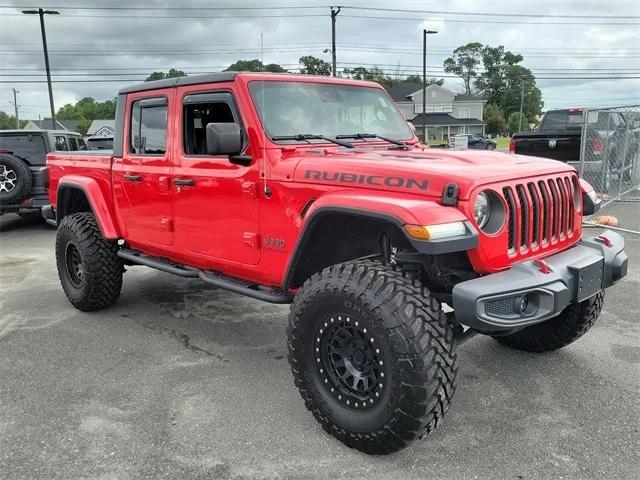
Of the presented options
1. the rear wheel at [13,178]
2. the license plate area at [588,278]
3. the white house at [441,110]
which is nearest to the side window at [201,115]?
the license plate area at [588,278]

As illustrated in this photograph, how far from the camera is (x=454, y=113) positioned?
7312cm

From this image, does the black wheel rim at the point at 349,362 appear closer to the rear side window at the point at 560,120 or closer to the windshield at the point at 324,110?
the windshield at the point at 324,110

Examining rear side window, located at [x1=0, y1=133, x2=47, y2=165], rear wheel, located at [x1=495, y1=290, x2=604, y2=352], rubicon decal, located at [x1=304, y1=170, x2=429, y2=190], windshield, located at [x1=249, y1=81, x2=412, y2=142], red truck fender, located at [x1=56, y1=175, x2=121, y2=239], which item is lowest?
rear wheel, located at [x1=495, y1=290, x2=604, y2=352]

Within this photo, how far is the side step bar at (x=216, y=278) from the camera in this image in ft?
11.9

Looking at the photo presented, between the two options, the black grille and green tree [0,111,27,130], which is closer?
the black grille

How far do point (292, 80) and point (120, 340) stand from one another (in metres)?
2.48

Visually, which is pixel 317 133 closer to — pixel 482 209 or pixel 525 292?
pixel 482 209

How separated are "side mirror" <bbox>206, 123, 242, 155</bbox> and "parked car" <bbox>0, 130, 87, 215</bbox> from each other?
6.49 m

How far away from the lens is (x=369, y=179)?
301cm

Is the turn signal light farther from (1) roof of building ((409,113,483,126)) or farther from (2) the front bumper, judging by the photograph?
(1) roof of building ((409,113,483,126))

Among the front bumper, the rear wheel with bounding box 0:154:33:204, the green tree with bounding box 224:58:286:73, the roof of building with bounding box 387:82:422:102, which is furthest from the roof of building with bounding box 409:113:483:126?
the front bumper

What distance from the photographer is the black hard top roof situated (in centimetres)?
386

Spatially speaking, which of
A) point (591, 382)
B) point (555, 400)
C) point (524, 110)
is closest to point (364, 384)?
point (555, 400)

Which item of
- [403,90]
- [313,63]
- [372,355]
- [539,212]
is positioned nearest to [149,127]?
[372,355]
